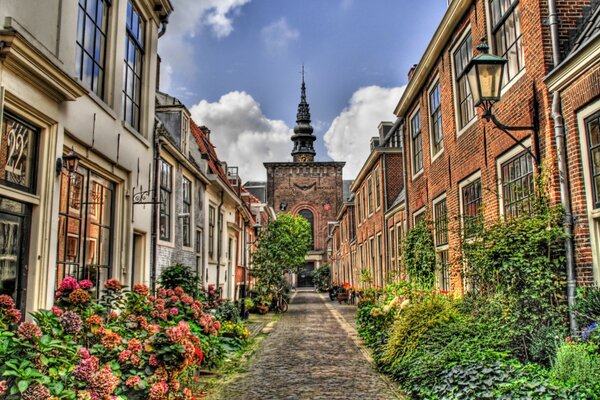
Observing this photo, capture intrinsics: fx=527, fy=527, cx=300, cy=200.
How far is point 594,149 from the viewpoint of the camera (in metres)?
6.45

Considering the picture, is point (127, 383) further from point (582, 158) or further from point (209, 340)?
point (582, 158)

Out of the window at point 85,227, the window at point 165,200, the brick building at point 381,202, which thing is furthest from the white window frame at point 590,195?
the brick building at point 381,202

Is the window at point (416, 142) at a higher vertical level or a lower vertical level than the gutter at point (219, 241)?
higher

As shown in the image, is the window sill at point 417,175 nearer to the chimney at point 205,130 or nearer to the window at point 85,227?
the window at point 85,227

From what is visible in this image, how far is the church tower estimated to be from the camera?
218ft

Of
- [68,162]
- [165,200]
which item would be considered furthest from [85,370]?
[165,200]

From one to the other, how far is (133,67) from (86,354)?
25.3 ft

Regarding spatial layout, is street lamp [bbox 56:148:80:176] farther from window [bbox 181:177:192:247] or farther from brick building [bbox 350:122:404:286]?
brick building [bbox 350:122:404:286]

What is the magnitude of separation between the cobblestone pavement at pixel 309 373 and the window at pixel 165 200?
11.5ft

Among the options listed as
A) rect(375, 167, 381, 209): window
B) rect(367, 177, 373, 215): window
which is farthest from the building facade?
rect(367, 177, 373, 215): window

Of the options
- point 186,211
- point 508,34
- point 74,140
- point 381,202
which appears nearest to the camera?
point 74,140

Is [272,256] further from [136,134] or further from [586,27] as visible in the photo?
[586,27]

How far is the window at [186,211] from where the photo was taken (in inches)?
559

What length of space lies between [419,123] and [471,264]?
7265 millimetres
